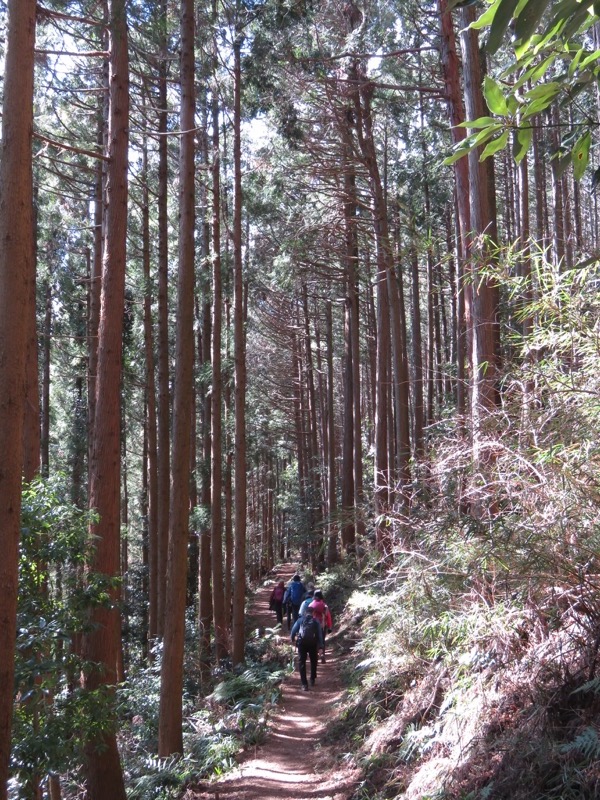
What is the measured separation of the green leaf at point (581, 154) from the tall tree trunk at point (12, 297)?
4.34 metres

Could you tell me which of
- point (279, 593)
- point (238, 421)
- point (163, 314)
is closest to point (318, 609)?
point (238, 421)

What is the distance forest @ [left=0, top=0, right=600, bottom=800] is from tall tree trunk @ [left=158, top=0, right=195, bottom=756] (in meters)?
0.04

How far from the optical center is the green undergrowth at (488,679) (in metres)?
4.14

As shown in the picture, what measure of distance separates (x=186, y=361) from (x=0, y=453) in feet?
17.5

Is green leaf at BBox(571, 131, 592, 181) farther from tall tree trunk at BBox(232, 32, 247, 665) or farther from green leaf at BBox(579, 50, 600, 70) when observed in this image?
tall tree trunk at BBox(232, 32, 247, 665)

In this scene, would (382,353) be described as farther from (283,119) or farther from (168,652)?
(168,652)

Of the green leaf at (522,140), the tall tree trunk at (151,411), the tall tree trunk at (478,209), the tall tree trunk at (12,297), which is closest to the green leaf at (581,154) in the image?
the green leaf at (522,140)

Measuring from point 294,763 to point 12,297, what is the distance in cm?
696

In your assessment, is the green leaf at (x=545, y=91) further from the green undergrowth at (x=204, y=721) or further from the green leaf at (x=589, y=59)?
the green undergrowth at (x=204, y=721)

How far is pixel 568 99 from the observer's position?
2371 mm

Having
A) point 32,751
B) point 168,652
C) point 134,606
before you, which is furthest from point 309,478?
point 32,751

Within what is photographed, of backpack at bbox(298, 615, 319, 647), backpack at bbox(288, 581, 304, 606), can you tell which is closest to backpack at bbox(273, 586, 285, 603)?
backpack at bbox(288, 581, 304, 606)

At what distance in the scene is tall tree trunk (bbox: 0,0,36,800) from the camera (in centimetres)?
520

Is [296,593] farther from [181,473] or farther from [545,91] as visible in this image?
[545,91]
